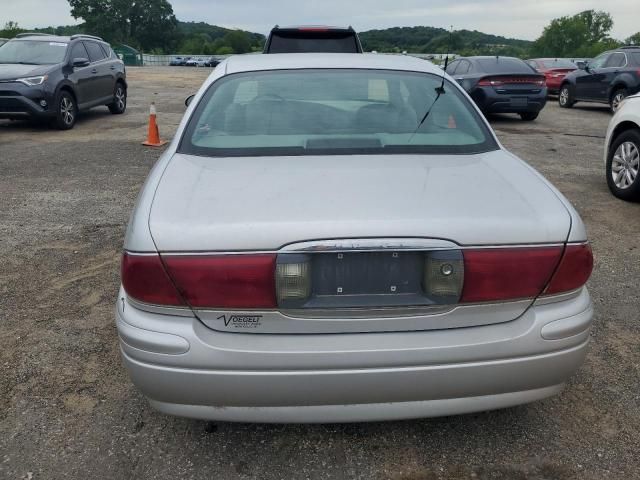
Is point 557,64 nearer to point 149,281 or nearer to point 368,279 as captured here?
point 368,279

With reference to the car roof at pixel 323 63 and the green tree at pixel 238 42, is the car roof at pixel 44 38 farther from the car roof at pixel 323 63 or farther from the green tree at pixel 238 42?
the green tree at pixel 238 42

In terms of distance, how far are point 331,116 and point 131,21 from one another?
123 m

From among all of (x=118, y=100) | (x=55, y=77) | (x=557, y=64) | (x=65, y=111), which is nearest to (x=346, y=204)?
(x=55, y=77)

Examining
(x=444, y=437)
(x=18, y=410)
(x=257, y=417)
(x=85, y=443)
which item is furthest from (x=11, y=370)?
(x=444, y=437)

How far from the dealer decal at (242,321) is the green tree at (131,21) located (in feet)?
388

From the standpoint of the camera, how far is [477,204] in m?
2.18

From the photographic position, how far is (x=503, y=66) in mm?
13312

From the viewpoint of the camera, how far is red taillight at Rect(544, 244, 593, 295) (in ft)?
7.00

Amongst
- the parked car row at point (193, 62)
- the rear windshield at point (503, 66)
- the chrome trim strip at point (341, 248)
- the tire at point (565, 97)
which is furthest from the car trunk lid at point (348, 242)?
the parked car row at point (193, 62)

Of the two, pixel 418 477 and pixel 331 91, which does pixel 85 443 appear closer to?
pixel 418 477

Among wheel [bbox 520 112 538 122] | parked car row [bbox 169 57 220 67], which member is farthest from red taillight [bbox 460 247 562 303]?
parked car row [bbox 169 57 220 67]

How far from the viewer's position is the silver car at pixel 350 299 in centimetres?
202

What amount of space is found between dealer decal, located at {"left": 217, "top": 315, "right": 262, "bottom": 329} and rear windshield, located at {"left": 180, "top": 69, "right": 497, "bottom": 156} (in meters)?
0.95

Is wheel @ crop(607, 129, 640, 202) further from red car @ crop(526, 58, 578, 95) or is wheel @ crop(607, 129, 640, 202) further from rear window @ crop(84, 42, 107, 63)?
red car @ crop(526, 58, 578, 95)
